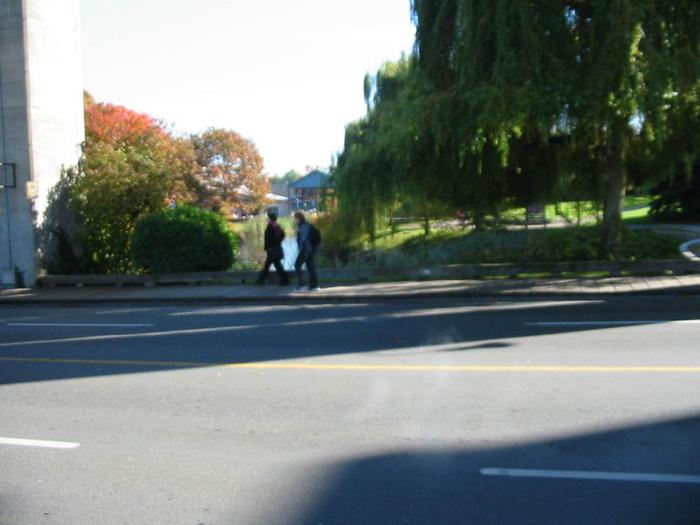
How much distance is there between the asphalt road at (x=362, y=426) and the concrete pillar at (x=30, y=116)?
32.7 ft

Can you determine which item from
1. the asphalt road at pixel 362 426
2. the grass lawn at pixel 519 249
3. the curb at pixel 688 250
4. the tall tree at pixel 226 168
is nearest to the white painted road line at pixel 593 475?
the asphalt road at pixel 362 426

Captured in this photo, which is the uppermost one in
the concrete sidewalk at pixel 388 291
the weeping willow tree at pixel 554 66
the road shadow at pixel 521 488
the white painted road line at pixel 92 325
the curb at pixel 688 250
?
the weeping willow tree at pixel 554 66

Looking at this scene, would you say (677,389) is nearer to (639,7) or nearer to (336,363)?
(336,363)

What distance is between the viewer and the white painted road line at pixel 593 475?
5043mm

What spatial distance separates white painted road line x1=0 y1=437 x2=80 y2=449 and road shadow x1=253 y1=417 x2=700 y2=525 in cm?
243

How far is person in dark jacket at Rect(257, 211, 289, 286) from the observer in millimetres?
17984

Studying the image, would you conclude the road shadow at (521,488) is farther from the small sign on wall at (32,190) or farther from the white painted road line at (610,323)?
the small sign on wall at (32,190)

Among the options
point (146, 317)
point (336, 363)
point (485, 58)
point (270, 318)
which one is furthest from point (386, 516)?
point (485, 58)

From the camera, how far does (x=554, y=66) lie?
50.4 ft

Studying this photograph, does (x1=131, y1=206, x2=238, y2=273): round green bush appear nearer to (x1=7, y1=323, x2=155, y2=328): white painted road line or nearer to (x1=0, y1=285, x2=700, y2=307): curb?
(x1=0, y1=285, x2=700, y2=307): curb

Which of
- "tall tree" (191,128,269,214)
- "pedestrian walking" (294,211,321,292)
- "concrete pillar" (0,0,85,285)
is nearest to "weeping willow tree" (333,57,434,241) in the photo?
"pedestrian walking" (294,211,321,292)

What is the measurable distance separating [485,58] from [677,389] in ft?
34.6

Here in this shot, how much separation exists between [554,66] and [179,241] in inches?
416

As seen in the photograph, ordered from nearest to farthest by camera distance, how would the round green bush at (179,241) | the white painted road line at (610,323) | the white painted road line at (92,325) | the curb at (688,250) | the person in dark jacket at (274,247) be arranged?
the white painted road line at (610,323) → the white painted road line at (92,325) → the person in dark jacket at (274,247) → the round green bush at (179,241) → the curb at (688,250)
